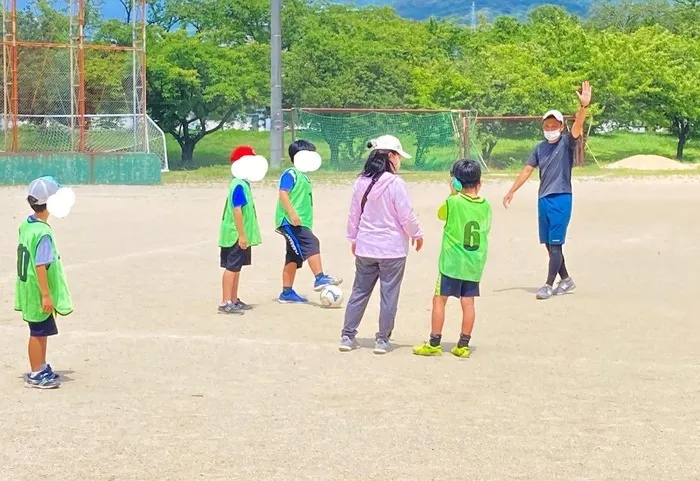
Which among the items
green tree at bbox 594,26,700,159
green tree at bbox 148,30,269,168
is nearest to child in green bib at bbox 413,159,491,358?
green tree at bbox 148,30,269,168

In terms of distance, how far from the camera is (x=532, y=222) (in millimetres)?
17828

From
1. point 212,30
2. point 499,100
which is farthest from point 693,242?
point 212,30

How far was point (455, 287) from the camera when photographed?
780 cm

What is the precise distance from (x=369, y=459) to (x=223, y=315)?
4364 millimetres

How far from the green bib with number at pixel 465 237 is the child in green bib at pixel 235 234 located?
7.52 feet

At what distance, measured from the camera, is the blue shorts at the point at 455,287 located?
779cm

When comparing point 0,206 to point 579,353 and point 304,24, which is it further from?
point 304,24

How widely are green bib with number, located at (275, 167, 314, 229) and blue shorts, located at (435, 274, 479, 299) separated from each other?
8.12 feet

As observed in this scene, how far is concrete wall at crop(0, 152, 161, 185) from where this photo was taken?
87.5 ft

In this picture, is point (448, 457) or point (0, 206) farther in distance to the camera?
point (0, 206)

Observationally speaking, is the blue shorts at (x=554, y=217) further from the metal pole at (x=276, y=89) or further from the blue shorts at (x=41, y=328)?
the metal pole at (x=276, y=89)

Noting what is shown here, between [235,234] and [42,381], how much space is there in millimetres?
3053

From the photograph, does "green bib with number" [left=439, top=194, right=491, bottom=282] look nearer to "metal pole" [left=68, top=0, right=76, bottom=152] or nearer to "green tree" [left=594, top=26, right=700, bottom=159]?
"metal pole" [left=68, top=0, right=76, bottom=152]

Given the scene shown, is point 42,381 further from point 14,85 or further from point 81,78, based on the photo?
point 81,78
